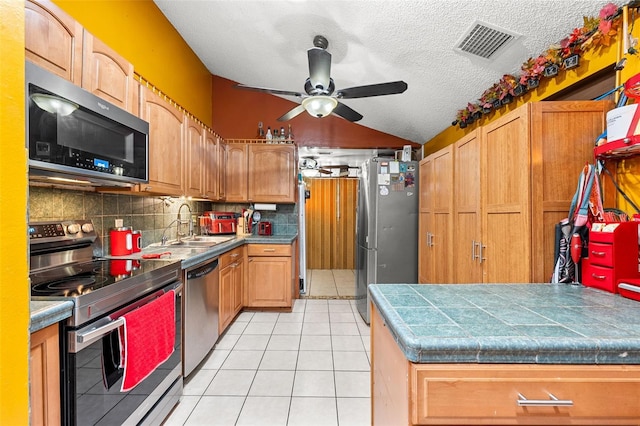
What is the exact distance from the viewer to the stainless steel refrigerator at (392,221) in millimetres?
3139

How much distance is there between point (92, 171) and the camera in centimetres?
137

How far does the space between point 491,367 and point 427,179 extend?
2.45 m

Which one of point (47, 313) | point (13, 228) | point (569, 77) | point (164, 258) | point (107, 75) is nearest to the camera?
point (13, 228)

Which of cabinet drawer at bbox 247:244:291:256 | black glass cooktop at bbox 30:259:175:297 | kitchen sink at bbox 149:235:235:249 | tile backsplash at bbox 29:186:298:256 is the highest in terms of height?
tile backsplash at bbox 29:186:298:256

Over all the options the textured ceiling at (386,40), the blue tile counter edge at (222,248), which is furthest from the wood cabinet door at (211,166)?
the textured ceiling at (386,40)

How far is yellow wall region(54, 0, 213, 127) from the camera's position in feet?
6.38

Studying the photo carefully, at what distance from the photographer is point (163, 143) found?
2145 millimetres

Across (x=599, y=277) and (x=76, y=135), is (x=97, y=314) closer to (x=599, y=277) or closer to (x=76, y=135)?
(x=76, y=135)

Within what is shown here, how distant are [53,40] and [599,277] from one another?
2.67 meters

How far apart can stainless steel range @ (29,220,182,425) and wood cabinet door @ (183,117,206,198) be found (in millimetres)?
899

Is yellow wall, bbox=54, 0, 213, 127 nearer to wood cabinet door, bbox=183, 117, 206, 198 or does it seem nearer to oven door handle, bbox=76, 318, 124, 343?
wood cabinet door, bbox=183, 117, 206, 198

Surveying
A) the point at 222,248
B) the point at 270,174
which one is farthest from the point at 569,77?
the point at 270,174

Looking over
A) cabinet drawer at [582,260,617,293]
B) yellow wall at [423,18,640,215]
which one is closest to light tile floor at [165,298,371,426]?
cabinet drawer at [582,260,617,293]

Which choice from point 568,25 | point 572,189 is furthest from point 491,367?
point 568,25
